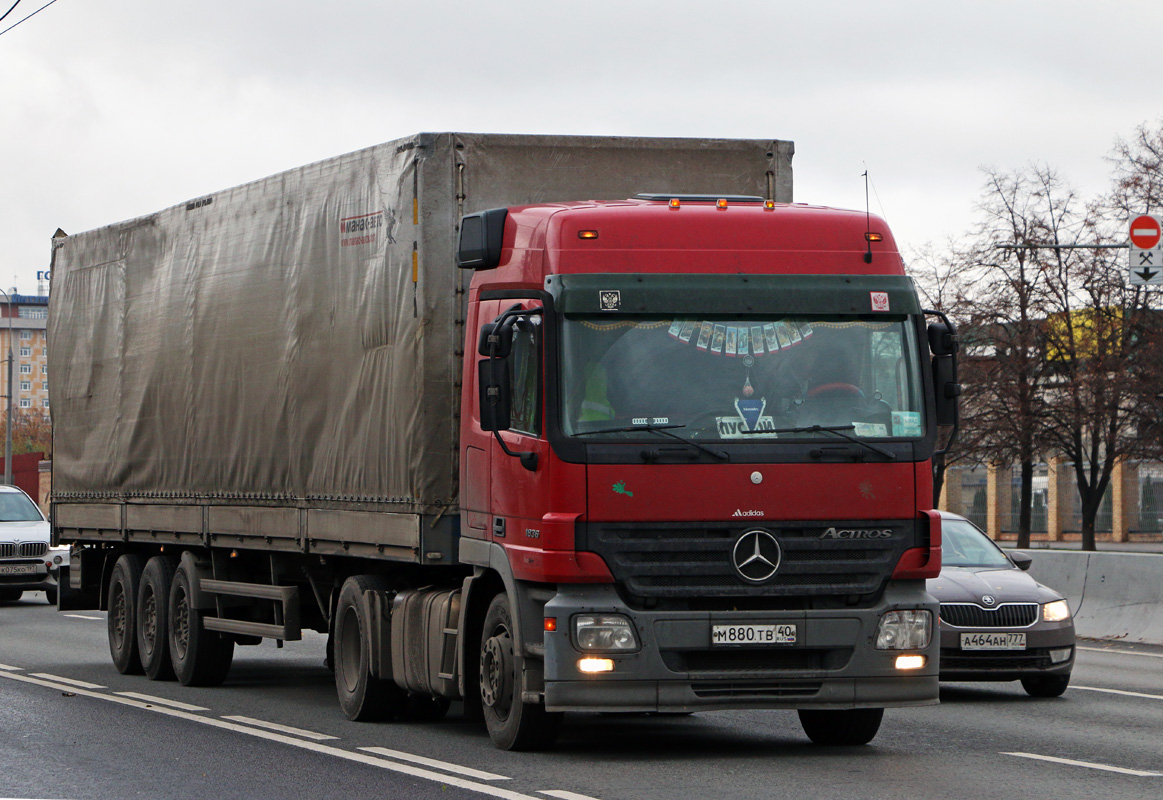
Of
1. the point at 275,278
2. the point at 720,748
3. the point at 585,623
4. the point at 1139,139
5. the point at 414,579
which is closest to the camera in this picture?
the point at 585,623

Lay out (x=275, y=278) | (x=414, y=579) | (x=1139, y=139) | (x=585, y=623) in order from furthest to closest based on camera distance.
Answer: (x=1139, y=139), (x=275, y=278), (x=414, y=579), (x=585, y=623)

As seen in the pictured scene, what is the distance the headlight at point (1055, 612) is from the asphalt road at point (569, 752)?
62cm

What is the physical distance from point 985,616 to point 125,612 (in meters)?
7.64

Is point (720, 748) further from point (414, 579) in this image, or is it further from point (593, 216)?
point (593, 216)

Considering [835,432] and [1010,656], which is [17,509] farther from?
[835,432]

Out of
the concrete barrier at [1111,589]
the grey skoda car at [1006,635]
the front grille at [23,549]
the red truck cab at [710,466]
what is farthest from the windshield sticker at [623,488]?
the front grille at [23,549]

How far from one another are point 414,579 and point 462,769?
8.12 ft

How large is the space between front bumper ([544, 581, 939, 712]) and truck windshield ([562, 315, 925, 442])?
0.92 m

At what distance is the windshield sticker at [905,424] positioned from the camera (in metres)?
9.76

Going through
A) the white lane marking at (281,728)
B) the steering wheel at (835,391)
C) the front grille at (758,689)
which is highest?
the steering wheel at (835,391)

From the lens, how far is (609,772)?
31.0 ft

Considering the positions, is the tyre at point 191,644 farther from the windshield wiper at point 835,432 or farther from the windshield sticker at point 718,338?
the windshield wiper at point 835,432

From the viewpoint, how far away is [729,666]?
961 centimetres

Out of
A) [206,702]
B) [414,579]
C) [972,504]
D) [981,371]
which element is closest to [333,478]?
[414,579]
